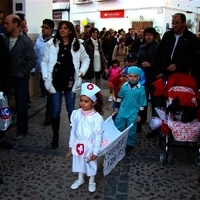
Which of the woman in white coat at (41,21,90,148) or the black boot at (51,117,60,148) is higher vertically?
the woman in white coat at (41,21,90,148)

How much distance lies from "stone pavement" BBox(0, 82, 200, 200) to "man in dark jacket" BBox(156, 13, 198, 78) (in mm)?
1245

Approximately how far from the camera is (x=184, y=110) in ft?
13.1

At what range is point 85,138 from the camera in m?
3.27

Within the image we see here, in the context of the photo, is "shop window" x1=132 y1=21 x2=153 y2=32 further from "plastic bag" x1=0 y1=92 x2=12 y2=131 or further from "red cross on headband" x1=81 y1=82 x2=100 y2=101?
"red cross on headband" x1=81 y1=82 x2=100 y2=101

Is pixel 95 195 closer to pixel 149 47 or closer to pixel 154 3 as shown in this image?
pixel 149 47

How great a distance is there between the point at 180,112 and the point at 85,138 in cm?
147

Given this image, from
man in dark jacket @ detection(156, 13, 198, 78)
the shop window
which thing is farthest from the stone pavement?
the shop window

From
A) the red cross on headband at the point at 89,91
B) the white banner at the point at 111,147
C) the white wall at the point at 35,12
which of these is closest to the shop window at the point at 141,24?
the white wall at the point at 35,12

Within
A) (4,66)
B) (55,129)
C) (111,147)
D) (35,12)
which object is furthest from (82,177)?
(35,12)

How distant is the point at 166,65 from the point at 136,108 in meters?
0.95

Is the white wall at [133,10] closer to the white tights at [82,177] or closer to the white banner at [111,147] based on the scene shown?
the white banner at [111,147]

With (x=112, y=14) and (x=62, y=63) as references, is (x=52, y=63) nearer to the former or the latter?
(x=62, y=63)

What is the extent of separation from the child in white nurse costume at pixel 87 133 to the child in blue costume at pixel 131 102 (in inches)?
47.0

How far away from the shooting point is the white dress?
128 inches
